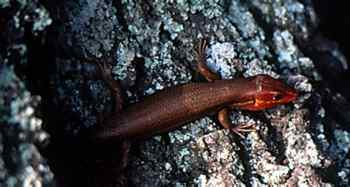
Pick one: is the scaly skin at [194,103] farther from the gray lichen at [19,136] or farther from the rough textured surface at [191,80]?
the gray lichen at [19,136]

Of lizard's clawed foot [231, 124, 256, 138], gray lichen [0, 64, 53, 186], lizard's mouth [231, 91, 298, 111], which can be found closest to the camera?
gray lichen [0, 64, 53, 186]

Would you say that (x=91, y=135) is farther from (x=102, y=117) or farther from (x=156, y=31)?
(x=156, y=31)

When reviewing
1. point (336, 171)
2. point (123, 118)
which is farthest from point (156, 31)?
point (336, 171)

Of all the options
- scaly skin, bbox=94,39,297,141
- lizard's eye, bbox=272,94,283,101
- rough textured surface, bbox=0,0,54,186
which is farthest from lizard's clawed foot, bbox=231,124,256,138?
rough textured surface, bbox=0,0,54,186

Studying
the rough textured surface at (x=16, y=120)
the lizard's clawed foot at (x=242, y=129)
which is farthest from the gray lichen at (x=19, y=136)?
the lizard's clawed foot at (x=242, y=129)

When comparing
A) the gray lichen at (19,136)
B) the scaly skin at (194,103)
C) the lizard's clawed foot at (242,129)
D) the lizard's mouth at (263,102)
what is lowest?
the lizard's clawed foot at (242,129)

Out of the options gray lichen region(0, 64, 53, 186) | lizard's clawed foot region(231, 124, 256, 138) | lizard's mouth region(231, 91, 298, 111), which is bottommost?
lizard's clawed foot region(231, 124, 256, 138)

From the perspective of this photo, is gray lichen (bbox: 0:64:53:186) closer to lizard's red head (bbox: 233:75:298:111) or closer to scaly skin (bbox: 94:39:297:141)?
scaly skin (bbox: 94:39:297:141)

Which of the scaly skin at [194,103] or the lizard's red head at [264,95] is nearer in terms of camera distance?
the scaly skin at [194,103]
